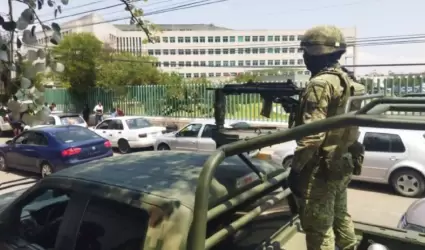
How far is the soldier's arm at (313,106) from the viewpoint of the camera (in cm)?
226

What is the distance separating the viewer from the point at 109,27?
78875 mm

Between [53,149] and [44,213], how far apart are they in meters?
7.19

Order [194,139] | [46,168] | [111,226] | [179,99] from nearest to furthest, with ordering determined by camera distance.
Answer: [111,226] < [46,168] < [194,139] < [179,99]

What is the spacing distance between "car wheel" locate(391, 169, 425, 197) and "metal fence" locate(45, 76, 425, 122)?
431 cm

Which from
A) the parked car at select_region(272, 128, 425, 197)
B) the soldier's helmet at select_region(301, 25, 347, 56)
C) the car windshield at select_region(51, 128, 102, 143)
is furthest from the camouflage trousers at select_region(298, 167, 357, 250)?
the car windshield at select_region(51, 128, 102, 143)

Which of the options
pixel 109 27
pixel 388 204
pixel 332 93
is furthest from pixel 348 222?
pixel 109 27

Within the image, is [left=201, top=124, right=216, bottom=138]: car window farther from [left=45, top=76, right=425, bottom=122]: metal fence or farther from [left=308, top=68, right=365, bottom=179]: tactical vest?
[left=308, top=68, right=365, bottom=179]: tactical vest

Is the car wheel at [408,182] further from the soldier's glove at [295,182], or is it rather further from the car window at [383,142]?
the soldier's glove at [295,182]

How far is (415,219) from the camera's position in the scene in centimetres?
398

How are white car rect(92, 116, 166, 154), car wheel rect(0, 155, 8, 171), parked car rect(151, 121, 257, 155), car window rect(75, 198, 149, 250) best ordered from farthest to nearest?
white car rect(92, 116, 166, 154) < car wheel rect(0, 155, 8, 171) < parked car rect(151, 121, 257, 155) < car window rect(75, 198, 149, 250)

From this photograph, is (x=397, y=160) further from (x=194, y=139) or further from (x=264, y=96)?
(x=194, y=139)

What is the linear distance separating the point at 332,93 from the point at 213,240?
3.94 ft

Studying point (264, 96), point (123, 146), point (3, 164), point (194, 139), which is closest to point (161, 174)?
point (264, 96)

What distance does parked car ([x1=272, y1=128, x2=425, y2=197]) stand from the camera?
306 inches
